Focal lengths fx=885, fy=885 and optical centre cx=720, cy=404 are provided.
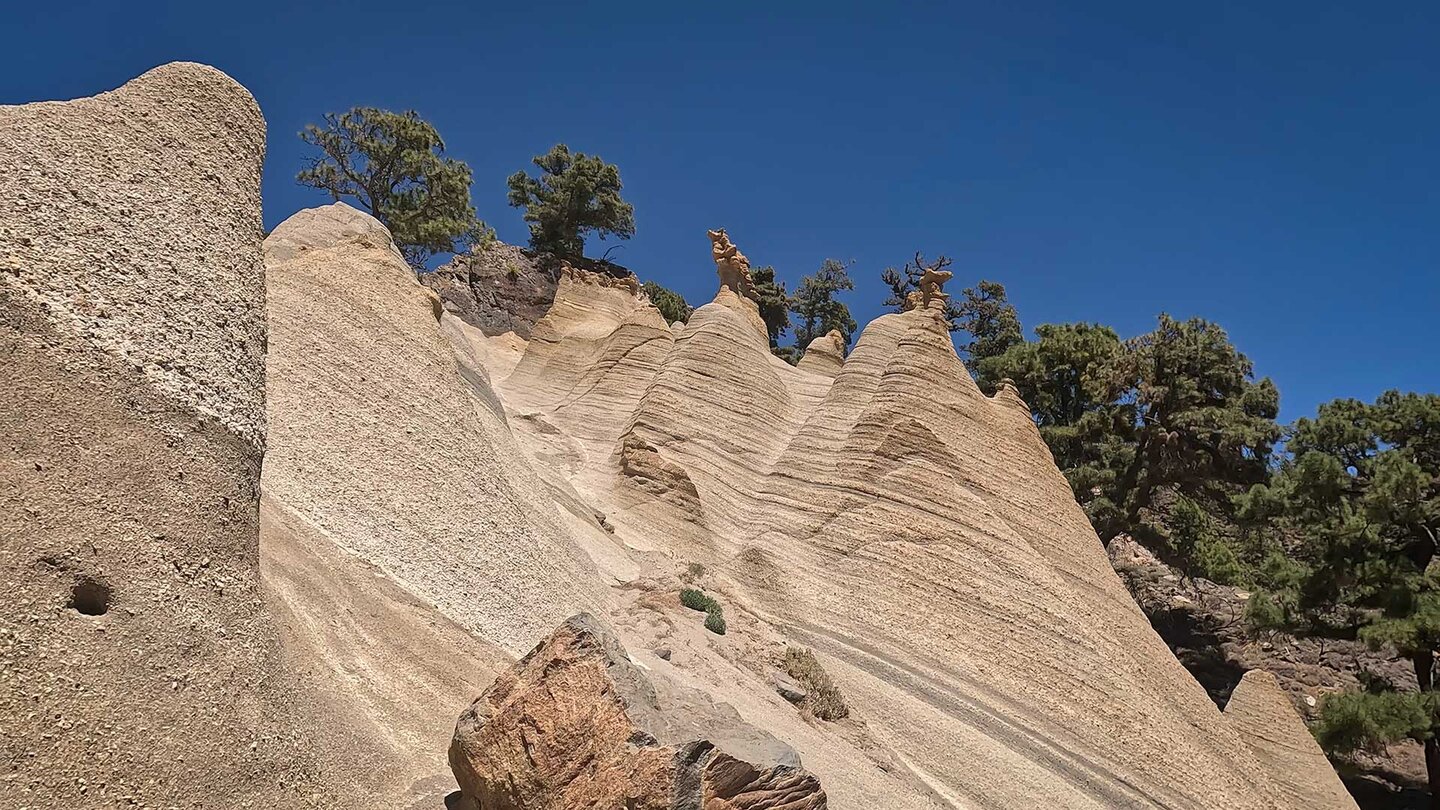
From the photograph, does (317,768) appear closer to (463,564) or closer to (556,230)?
(463,564)

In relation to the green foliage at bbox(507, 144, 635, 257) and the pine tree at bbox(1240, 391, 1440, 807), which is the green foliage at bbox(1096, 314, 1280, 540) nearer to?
the pine tree at bbox(1240, 391, 1440, 807)

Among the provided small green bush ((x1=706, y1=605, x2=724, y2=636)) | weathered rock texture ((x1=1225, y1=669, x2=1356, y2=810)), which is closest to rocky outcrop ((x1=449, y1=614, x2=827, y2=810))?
small green bush ((x1=706, y1=605, x2=724, y2=636))

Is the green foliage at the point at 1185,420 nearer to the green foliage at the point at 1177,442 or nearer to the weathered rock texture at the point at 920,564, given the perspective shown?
the green foliage at the point at 1177,442

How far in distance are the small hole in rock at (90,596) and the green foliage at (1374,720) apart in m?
22.3

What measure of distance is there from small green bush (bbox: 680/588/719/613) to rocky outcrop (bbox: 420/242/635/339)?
24.4 metres

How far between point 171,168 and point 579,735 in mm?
4145

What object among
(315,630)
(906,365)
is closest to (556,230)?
(906,365)

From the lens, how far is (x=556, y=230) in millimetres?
44281

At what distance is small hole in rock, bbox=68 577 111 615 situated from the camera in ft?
12.7

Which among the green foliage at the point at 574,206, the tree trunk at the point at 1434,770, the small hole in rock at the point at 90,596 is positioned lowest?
the small hole in rock at the point at 90,596

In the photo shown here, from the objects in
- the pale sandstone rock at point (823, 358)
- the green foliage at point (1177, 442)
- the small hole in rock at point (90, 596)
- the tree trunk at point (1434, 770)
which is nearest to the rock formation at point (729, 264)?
the pale sandstone rock at point (823, 358)

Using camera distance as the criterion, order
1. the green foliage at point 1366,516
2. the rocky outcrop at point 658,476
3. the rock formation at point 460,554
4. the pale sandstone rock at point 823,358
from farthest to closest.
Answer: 1. the pale sandstone rock at point 823,358
2. the green foliage at point 1366,516
3. the rocky outcrop at point 658,476
4. the rock formation at point 460,554

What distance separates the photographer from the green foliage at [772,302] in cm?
5131

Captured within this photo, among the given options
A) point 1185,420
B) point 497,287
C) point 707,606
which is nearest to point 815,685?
point 707,606
